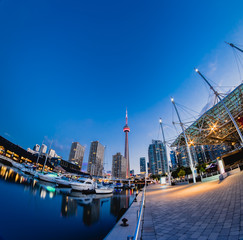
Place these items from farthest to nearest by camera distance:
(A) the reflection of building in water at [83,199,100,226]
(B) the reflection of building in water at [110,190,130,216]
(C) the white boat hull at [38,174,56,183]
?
(C) the white boat hull at [38,174,56,183], (B) the reflection of building in water at [110,190,130,216], (A) the reflection of building in water at [83,199,100,226]

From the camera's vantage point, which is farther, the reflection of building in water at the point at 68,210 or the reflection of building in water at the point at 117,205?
the reflection of building in water at the point at 117,205

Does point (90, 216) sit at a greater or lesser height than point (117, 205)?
lesser

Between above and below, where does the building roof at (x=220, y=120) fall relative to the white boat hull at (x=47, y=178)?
above

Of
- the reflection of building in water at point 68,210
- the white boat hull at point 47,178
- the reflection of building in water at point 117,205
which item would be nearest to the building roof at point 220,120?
the reflection of building in water at point 117,205

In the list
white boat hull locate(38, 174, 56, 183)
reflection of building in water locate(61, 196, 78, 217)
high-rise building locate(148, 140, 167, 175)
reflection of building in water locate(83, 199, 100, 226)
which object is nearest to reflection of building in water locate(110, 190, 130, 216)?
reflection of building in water locate(83, 199, 100, 226)

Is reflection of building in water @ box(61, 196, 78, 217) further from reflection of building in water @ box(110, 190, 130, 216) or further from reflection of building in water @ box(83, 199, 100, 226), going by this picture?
reflection of building in water @ box(110, 190, 130, 216)

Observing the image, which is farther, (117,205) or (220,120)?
(220,120)

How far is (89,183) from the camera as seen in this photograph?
32156 mm

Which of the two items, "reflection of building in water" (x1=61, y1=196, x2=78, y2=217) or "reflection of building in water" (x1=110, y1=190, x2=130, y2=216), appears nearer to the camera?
"reflection of building in water" (x1=61, y1=196, x2=78, y2=217)

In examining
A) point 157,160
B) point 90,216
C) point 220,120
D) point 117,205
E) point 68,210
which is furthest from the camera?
point 157,160

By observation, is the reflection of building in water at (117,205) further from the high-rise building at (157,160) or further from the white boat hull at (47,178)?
the high-rise building at (157,160)

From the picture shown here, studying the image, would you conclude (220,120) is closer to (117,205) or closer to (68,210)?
(117,205)

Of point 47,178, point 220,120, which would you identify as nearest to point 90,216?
point 220,120

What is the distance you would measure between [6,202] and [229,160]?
41.5 meters
